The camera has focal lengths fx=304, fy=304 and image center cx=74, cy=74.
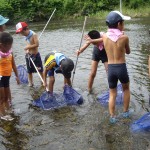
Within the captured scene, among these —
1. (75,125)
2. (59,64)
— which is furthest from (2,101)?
(75,125)

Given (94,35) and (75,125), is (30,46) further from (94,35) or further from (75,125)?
(75,125)

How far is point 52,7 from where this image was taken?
3788cm

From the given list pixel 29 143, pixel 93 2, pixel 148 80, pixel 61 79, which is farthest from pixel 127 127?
pixel 93 2

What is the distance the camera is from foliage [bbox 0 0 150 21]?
3522 centimetres

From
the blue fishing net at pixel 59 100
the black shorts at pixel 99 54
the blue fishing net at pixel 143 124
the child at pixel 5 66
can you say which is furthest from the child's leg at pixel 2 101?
the blue fishing net at pixel 143 124

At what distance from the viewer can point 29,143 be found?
4781mm

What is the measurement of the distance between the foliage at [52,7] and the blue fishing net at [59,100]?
1147 inches

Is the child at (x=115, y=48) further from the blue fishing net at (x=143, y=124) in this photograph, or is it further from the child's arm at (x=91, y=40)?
the child's arm at (x=91, y=40)


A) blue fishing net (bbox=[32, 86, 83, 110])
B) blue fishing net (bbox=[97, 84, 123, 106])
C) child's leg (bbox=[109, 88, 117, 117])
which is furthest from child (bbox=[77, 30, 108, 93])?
child's leg (bbox=[109, 88, 117, 117])

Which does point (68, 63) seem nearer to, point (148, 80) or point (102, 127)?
point (102, 127)

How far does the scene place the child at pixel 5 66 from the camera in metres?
5.37

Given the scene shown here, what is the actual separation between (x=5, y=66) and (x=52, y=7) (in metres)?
33.3

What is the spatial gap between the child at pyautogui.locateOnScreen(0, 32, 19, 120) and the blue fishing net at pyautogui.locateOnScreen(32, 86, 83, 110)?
711mm

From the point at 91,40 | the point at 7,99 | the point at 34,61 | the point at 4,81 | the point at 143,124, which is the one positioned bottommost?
the point at 143,124
